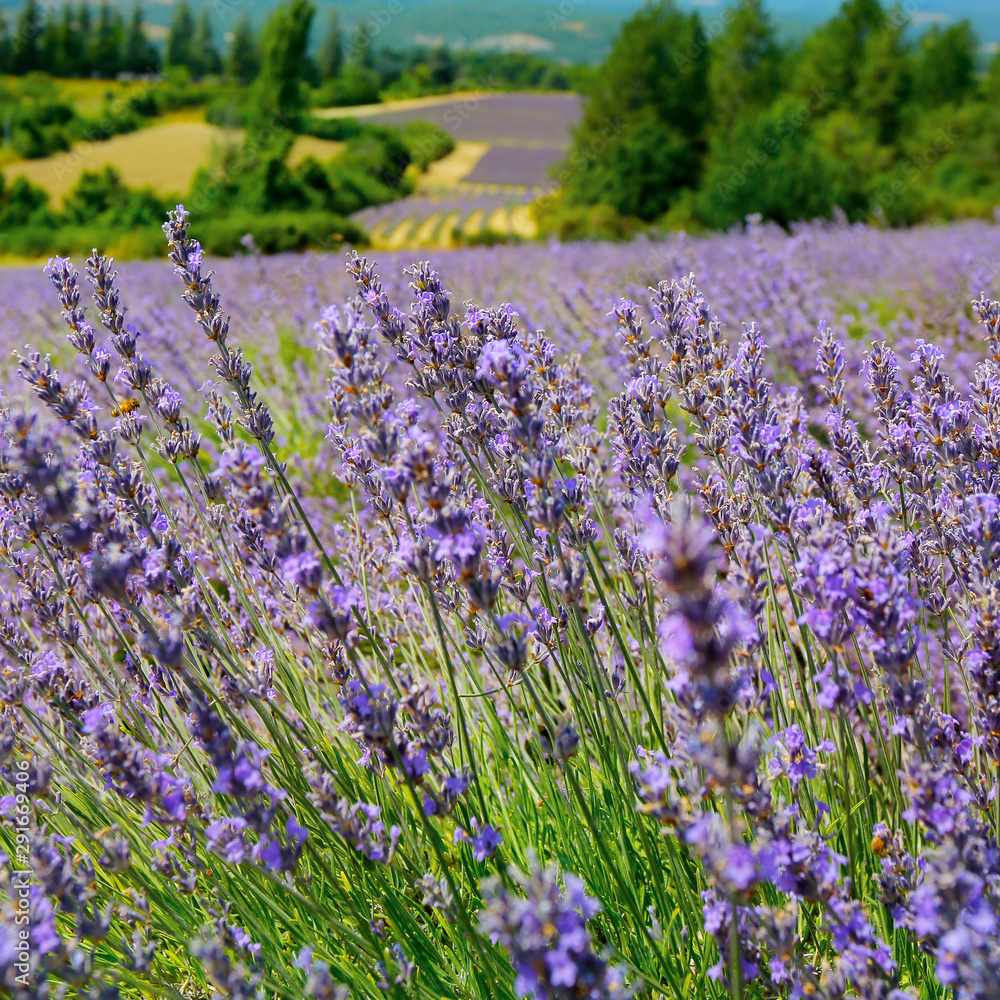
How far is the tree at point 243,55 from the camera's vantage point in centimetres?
4856

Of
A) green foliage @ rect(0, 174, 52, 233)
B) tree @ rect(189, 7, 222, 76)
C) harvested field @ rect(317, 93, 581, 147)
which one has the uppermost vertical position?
tree @ rect(189, 7, 222, 76)

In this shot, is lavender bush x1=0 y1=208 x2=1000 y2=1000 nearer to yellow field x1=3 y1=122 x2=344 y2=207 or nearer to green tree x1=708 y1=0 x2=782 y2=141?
green tree x1=708 y1=0 x2=782 y2=141

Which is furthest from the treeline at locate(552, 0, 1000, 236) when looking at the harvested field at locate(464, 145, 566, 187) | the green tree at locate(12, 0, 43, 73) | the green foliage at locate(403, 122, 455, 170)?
the green tree at locate(12, 0, 43, 73)

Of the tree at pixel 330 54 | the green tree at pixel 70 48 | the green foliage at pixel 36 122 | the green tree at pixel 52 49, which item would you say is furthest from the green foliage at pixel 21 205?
the tree at pixel 330 54

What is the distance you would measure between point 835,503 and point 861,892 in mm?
881

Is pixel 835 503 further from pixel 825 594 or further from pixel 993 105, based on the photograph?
pixel 993 105

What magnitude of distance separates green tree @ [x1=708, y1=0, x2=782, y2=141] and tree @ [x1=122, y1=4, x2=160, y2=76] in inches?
1856

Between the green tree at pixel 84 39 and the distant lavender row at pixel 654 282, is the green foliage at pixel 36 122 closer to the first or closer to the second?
the green tree at pixel 84 39

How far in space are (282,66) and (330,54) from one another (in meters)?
29.6

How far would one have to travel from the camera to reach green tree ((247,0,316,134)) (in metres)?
26.4

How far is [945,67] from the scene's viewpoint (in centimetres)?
2717

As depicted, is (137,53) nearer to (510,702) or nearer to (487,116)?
(487,116)

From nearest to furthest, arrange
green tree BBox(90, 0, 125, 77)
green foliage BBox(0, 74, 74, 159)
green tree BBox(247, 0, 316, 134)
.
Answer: green tree BBox(247, 0, 316, 134)
green foliage BBox(0, 74, 74, 159)
green tree BBox(90, 0, 125, 77)

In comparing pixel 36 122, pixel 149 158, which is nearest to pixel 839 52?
pixel 149 158
